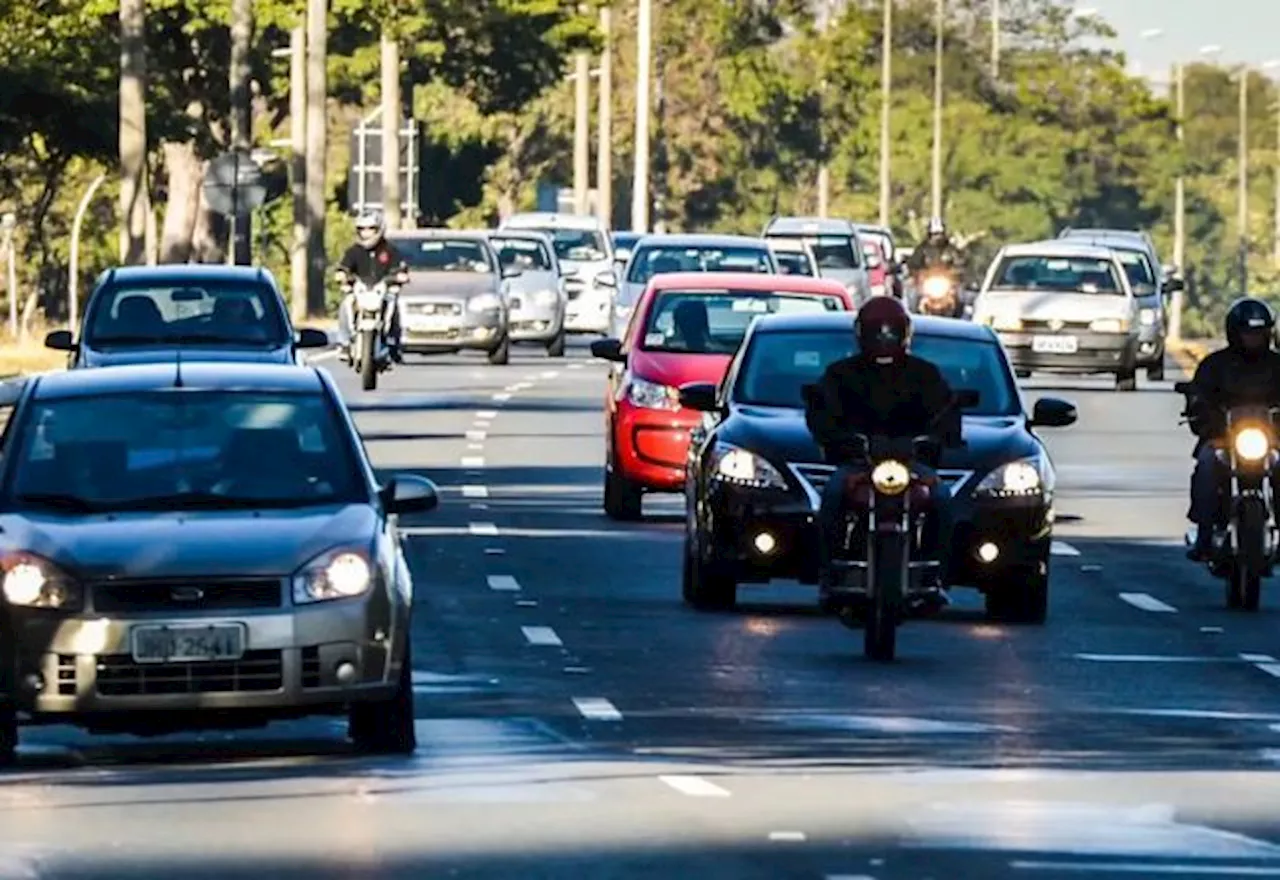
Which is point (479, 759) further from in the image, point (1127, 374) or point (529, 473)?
point (1127, 374)

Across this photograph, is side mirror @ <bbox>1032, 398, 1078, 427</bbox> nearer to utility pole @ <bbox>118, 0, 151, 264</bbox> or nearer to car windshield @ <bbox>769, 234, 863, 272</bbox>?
utility pole @ <bbox>118, 0, 151, 264</bbox>

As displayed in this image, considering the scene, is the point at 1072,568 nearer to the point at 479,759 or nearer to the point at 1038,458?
the point at 1038,458

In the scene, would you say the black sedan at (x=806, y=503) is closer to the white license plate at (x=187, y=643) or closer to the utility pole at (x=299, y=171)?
the white license plate at (x=187, y=643)

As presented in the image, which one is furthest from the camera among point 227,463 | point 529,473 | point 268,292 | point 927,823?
point 529,473

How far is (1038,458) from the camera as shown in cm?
2216

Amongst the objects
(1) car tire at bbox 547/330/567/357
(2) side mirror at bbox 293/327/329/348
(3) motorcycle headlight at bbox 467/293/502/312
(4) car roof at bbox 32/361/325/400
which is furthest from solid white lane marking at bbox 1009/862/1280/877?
(1) car tire at bbox 547/330/567/357

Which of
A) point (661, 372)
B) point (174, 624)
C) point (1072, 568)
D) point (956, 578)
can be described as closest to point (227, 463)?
point (174, 624)

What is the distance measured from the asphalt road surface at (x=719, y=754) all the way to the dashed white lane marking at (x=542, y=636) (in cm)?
4

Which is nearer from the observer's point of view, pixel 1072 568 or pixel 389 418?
pixel 1072 568

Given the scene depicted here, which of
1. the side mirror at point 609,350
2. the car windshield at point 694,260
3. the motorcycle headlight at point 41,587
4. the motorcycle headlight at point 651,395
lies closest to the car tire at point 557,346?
the car windshield at point 694,260

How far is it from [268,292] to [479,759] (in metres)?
16.7

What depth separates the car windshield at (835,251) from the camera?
228 ft

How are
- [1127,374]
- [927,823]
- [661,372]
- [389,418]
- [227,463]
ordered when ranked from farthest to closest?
[1127,374] < [389,418] < [661,372] < [227,463] < [927,823]

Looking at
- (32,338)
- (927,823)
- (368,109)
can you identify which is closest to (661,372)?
(927,823)
